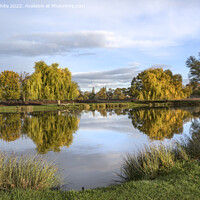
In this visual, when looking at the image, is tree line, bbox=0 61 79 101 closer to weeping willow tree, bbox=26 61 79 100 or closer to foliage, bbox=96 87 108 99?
weeping willow tree, bbox=26 61 79 100

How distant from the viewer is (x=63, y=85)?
4672cm

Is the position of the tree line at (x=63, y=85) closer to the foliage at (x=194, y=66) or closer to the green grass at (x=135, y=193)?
the foliage at (x=194, y=66)

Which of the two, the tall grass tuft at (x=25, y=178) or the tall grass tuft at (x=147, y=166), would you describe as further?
the tall grass tuft at (x=147, y=166)

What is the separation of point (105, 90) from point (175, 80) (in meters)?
41.6

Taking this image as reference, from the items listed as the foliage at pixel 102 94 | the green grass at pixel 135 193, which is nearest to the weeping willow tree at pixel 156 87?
the foliage at pixel 102 94

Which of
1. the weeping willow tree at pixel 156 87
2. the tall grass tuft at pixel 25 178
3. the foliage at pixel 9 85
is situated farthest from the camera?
the foliage at pixel 9 85

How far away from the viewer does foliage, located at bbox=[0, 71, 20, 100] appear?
64.0m

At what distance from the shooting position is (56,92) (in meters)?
45.5

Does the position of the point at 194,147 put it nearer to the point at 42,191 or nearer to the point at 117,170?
the point at 117,170

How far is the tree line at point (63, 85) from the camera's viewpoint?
1747 inches

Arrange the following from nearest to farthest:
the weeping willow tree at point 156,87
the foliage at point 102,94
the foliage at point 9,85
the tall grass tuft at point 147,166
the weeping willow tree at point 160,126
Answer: the tall grass tuft at point 147,166, the weeping willow tree at point 160,126, the weeping willow tree at point 156,87, the foliage at point 9,85, the foliage at point 102,94

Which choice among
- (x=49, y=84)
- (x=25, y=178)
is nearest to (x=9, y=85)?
(x=49, y=84)

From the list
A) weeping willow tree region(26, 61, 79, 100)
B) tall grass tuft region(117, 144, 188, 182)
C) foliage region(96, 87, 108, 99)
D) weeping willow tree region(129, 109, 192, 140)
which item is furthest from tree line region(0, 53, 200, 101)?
foliage region(96, 87, 108, 99)

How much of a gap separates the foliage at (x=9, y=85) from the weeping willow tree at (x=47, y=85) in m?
20.6
